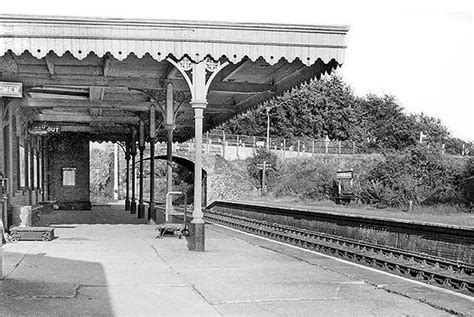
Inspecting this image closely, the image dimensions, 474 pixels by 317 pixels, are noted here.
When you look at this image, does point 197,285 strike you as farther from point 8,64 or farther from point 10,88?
point 8,64

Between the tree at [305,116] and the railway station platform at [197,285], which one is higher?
the tree at [305,116]

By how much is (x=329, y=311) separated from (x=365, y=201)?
92.2ft

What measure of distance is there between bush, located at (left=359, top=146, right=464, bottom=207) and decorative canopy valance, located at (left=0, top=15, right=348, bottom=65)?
68.9ft

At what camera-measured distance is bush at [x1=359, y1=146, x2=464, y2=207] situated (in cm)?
3209

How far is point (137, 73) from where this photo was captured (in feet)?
48.9

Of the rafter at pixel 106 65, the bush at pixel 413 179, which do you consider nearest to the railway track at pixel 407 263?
the rafter at pixel 106 65

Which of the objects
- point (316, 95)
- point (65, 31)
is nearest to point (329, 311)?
point (65, 31)

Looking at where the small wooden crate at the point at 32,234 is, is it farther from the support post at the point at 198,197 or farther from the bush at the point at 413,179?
the bush at the point at 413,179

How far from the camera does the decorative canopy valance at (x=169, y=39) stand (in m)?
10.6

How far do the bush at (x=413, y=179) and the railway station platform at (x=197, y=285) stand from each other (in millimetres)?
21729

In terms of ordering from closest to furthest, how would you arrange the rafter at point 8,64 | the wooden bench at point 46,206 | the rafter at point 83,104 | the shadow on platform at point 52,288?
1. the shadow on platform at point 52,288
2. the rafter at point 8,64
3. the rafter at point 83,104
4. the wooden bench at point 46,206

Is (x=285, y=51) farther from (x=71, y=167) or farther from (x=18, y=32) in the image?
(x=71, y=167)

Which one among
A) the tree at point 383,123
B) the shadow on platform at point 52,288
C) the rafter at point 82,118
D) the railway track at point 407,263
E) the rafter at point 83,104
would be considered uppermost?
the tree at point 383,123

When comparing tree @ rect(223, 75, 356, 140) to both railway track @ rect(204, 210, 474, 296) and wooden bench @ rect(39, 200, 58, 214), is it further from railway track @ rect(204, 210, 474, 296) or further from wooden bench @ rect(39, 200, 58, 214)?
railway track @ rect(204, 210, 474, 296)
